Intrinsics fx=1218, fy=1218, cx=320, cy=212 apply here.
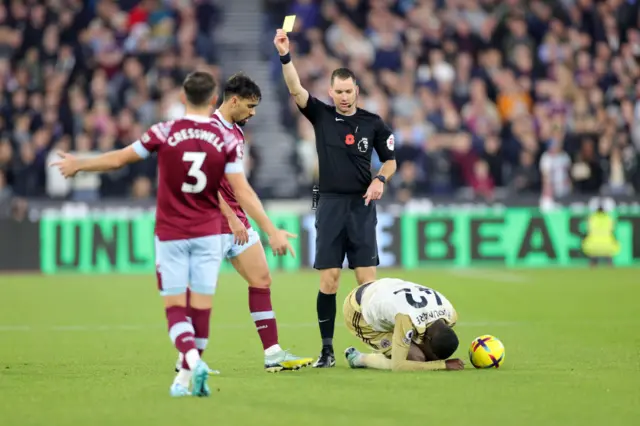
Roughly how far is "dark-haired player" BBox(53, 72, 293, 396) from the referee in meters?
2.00

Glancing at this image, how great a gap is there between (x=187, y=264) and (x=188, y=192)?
1.50 feet

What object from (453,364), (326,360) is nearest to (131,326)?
(326,360)

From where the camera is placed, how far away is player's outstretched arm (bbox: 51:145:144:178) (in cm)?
745

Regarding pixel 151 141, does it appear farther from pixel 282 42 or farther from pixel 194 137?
pixel 282 42

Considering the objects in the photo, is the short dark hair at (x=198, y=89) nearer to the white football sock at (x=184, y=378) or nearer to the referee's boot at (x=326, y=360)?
the white football sock at (x=184, y=378)

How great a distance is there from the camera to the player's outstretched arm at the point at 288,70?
360 inches

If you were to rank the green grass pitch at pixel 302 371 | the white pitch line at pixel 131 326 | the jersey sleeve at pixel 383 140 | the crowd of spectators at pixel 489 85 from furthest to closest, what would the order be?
the crowd of spectators at pixel 489 85, the white pitch line at pixel 131 326, the jersey sleeve at pixel 383 140, the green grass pitch at pixel 302 371

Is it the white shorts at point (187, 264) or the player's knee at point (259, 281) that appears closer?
the white shorts at point (187, 264)

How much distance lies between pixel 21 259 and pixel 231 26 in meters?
8.21

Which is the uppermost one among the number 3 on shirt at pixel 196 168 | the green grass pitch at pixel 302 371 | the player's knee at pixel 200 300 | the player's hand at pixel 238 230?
the number 3 on shirt at pixel 196 168

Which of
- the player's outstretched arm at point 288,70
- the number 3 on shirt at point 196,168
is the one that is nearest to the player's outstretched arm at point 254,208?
the number 3 on shirt at point 196,168

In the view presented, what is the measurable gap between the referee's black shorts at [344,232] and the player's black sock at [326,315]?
26 cm

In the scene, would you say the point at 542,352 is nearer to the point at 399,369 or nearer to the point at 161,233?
the point at 399,369

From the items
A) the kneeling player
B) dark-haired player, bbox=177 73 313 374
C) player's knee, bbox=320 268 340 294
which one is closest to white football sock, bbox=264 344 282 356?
dark-haired player, bbox=177 73 313 374
